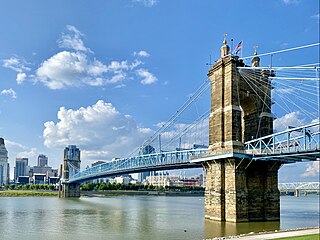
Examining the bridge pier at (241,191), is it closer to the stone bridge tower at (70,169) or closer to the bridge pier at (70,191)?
the bridge pier at (70,191)

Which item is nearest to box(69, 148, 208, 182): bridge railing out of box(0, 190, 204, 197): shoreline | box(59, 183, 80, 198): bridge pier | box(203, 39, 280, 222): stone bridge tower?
box(59, 183, 80, 198): bridge pier

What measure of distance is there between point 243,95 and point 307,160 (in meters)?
9.93

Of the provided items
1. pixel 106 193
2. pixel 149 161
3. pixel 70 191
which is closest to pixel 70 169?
pixel 106 193

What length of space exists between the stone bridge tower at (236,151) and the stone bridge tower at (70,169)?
90098 mm

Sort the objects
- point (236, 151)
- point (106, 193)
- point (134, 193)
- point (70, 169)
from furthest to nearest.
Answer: point (134, 193) → point (70, 169) → point (106, 193) → point (236, 151)

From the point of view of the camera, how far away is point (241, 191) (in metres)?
41.2

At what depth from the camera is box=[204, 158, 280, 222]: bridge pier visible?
40938 millimetres

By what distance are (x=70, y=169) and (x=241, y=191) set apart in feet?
384

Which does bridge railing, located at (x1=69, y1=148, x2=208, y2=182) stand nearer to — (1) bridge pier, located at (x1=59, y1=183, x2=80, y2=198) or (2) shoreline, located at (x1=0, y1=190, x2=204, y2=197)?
(1) bridge pier, located at (x1=59, y1=183, x2=80, y2=198)

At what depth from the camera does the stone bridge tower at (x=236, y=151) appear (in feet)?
135

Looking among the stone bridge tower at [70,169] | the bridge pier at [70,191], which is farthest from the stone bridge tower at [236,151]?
the stone bridge tower at [70,169]

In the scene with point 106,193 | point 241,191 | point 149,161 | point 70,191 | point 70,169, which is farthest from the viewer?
point 70,169

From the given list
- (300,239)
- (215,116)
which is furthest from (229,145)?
(300,239)

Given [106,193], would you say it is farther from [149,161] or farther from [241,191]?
[241,191]
